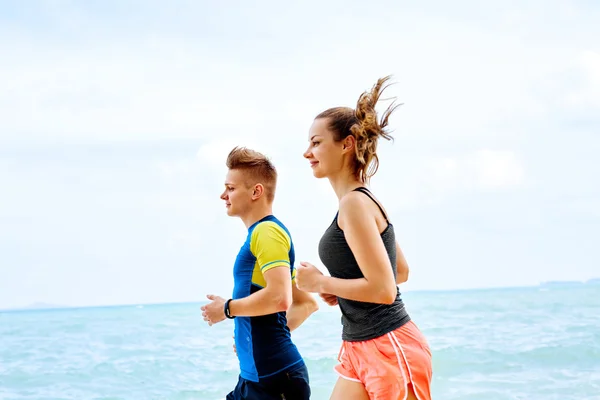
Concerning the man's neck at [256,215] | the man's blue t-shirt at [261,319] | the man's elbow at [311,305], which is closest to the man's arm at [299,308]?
the man's elbow at [311,305]

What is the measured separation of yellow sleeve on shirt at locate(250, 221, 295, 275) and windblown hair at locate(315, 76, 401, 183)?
1.57ft

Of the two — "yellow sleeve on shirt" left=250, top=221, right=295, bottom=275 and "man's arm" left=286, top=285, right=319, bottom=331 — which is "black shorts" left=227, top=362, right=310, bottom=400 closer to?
"man's arm" left=286, top=285, right=319, bottom=331

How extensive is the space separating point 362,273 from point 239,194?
0.80 m

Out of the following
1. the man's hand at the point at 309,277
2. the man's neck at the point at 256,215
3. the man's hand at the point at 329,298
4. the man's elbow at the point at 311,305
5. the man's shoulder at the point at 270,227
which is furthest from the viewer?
the man's elbow at the point at 311,305

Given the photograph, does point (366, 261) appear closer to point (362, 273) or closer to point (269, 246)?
point (362, 273)

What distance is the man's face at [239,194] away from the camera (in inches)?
131

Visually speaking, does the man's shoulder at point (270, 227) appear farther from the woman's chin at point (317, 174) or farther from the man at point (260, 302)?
the woman's chin at point (317, 174)

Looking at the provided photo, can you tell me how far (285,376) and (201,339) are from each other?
14.6 metres

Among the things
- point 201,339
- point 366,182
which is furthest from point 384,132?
point 201,339

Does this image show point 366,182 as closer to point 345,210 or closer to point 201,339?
point 345,210

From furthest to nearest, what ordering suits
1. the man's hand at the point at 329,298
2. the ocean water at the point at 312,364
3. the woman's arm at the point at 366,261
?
the ocean water at the point at 312,364 → the man's hand at the point at 329,298 → the woman's arm at the point at 366,261

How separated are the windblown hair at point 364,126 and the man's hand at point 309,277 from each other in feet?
1.37

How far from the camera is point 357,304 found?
112 inches

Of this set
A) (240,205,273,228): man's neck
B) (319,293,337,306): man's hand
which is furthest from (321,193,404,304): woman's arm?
(240,205,273,228): man's neck
